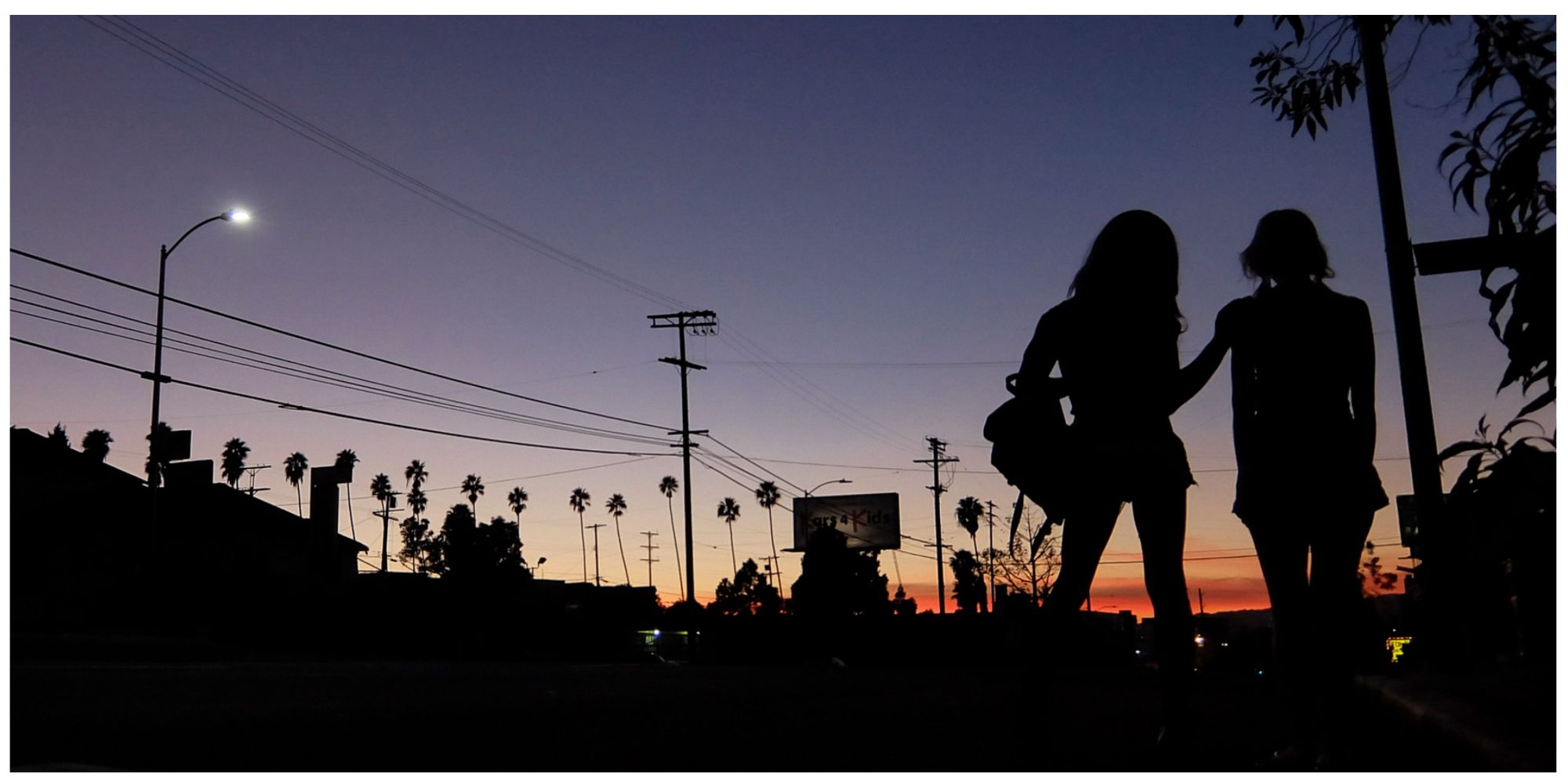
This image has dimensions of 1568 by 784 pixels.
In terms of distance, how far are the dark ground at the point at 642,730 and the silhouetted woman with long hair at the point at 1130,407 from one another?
0.34 metres

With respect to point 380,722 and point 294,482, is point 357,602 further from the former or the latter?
point 294,482

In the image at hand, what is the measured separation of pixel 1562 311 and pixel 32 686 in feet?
26.4

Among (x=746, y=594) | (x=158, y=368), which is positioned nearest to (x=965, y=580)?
(x=746, y=594)

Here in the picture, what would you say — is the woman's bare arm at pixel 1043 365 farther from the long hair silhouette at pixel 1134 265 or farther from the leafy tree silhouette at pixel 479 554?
the leafy tree silhouette at pixel 479 554

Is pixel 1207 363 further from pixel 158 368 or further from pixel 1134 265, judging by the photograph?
pixel 158 368

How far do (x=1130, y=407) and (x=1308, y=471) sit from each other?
52 centimetres

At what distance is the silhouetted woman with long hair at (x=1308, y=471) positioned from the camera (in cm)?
379

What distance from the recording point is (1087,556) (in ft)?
12.9

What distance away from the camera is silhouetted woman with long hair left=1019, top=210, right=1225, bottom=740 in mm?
3855

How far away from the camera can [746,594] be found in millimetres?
162125

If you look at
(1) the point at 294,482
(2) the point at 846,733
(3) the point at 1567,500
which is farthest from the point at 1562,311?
(1) the point at 294,482

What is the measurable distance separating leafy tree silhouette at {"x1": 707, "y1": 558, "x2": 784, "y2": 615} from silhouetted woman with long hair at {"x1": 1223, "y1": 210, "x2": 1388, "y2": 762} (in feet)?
360

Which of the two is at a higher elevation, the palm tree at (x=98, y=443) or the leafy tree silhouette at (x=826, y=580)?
the palm tree at (x=98, y=443)

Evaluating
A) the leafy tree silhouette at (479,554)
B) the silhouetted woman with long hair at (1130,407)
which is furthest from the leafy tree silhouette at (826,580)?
the silhouetted woman with long hair at (1130,407)
